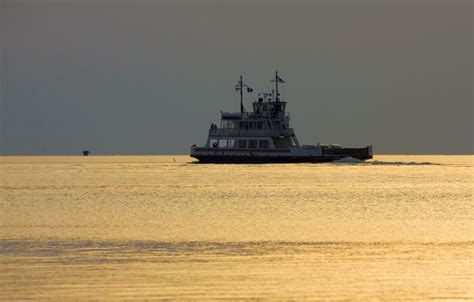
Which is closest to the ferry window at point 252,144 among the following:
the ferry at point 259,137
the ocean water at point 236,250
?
the ferry at point 259,137

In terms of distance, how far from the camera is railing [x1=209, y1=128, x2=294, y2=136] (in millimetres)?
159625

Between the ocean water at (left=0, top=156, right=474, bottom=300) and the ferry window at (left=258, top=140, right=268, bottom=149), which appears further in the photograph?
the ferry window at (left=258, top=140, right=268, bottom=149)

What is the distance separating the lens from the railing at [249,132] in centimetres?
15962

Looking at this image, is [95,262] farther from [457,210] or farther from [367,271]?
[457,210]

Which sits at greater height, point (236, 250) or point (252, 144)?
point (252, 144)

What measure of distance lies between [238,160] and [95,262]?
13175cm

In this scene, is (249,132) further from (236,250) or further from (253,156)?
(236,250)

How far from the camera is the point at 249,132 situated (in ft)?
527

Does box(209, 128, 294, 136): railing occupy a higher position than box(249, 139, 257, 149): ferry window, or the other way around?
box(209, 128, 294, 136): railing

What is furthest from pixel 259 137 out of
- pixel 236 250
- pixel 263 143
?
pixel 236 250

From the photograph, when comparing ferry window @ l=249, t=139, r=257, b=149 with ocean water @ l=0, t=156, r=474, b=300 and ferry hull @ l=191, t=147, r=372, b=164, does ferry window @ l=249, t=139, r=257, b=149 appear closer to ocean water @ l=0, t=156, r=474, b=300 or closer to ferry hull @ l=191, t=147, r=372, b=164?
ferry hull @ l=191, t=147, r=372, b=164

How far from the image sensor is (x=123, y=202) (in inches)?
2916

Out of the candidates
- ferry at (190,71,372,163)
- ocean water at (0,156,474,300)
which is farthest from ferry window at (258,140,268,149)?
ocean water at (0,156,474,300)

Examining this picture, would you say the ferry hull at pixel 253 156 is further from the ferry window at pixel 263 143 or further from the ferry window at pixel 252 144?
the ferry window at pixel 252 144
